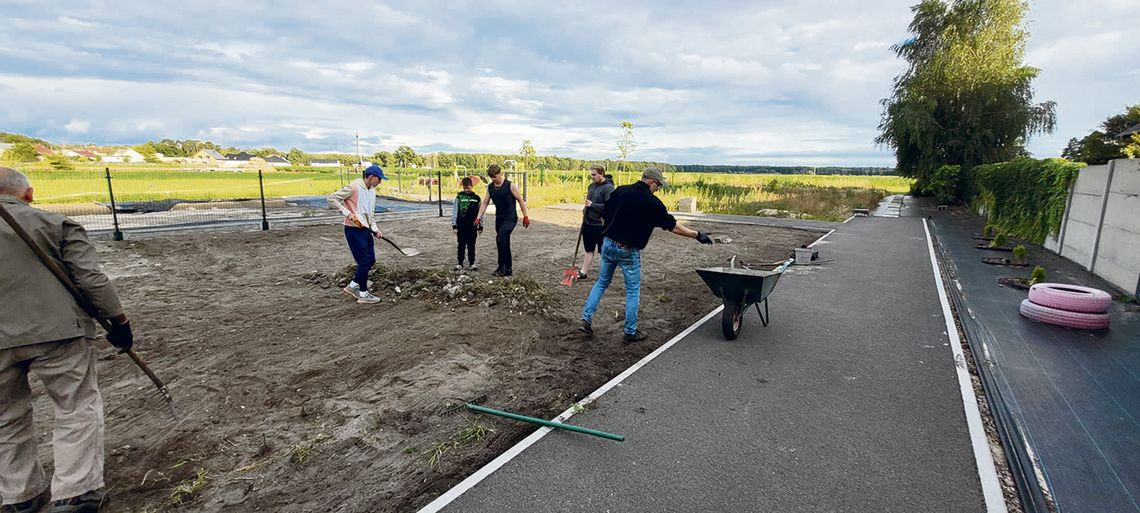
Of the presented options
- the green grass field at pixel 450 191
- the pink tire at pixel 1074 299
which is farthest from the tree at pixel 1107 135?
the pink tire at pixel 1074 299

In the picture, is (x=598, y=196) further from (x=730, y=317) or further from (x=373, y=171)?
(x=373, y=171)

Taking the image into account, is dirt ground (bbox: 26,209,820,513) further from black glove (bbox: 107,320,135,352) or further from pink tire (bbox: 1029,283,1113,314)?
pink tire (bbox: 1029,283,1113,314)

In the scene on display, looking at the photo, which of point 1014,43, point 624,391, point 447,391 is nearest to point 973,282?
point 624,391

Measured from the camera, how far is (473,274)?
24.1 ft

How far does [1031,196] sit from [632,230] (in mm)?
13023

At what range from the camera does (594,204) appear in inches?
275

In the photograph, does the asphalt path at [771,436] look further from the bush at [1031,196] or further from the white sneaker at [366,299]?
the bush at [1031,196]

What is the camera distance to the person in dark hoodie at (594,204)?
695cm

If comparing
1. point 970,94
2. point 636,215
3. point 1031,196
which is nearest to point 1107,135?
point 970,94

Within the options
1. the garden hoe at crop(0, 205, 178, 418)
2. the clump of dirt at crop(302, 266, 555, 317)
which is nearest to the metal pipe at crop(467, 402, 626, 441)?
the garden hoe at crop(0, 205, 178, 418)

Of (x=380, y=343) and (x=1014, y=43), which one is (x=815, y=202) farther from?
(x=380, y=343)

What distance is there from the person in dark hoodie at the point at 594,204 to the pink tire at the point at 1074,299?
5.09 m

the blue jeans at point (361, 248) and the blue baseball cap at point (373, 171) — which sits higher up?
the blue baseball cap at point (373, 171)

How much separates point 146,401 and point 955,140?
34.0 metres
